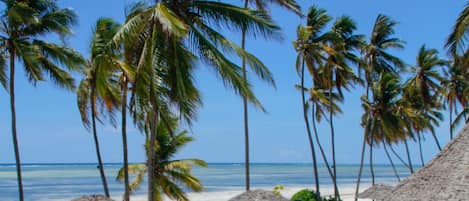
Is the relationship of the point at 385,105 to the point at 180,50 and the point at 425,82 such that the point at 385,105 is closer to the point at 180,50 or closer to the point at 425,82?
the point at 425,82

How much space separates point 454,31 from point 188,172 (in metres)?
8.38

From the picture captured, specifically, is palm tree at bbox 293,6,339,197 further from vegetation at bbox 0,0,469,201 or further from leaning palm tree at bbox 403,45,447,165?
leaning palm tree at bbox 403,45,447,165

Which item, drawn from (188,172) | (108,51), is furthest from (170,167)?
(108,51)

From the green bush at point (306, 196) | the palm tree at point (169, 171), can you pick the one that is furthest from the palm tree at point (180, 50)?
the green bush at point (306, 196)

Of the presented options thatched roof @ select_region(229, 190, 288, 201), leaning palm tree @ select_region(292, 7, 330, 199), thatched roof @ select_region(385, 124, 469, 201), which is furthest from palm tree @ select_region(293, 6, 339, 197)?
thatched roof @ select_region(385, 124, 469, 201)

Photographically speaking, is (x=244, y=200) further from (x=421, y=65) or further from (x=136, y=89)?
(x=421, y=65)

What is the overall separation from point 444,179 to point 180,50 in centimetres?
Answer: 486

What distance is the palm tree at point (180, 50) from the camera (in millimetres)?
9062

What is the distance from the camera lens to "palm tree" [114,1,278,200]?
9.06 m

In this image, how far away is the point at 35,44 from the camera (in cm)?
1322

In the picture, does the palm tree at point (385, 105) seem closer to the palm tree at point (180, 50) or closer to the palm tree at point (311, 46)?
the palm tree at point (311, 46)

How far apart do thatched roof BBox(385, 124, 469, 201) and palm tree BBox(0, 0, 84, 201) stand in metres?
8.48

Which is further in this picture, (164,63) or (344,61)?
(344,61)

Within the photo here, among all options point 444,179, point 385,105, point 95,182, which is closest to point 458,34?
point 444,179
